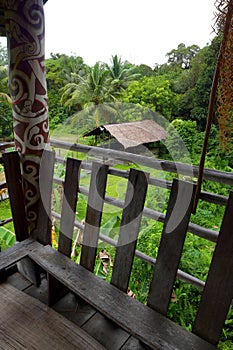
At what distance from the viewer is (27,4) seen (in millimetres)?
863

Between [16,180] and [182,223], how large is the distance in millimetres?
761

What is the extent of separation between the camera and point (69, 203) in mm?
912

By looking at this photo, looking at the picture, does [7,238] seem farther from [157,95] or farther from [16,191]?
[157,95]

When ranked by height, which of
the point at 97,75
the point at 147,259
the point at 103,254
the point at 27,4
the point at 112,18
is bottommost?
the point at 103,254

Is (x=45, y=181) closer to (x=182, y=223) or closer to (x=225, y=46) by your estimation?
(x=182, y=223)

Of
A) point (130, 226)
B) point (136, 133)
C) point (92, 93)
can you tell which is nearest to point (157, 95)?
point (136, 133)

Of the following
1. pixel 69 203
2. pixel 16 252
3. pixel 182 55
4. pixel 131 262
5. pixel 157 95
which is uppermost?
pixel 182 55

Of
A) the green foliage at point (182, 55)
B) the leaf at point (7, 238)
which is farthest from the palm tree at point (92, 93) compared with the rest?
the leaf at point (7, 238)

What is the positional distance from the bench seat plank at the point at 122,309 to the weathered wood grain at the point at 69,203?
2.3 inches

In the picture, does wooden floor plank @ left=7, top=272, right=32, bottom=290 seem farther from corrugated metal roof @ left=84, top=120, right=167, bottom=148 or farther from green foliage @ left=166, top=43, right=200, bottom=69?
green foliage @ left=166, top=43, right=200, bottom=69

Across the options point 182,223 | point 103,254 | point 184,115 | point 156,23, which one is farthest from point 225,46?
point 156,23

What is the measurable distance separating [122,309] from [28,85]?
93 centimetres

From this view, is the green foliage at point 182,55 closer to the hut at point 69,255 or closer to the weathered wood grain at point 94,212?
the hut at point 69,255

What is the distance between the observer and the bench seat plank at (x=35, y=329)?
79 cm
